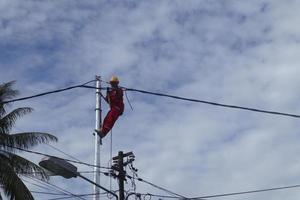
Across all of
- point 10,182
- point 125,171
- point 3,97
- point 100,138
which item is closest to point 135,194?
point 125,171

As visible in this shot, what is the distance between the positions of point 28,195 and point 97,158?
363 centimetres

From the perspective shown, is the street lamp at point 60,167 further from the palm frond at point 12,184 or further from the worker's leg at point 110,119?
the palm frond at point 12,184

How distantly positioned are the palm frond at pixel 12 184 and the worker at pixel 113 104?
5.53 meters

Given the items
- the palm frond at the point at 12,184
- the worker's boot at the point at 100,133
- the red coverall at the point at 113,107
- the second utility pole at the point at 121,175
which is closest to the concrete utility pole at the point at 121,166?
the second utility pole at the point at 121,175

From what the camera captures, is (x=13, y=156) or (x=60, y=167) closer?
(x=60, y=167)

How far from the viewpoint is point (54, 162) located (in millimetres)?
13125

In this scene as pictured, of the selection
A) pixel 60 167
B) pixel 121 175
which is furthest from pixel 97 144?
pixel 60 167

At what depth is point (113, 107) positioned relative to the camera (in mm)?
14789

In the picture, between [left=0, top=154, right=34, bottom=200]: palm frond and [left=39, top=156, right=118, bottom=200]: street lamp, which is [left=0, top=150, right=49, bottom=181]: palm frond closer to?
[left=0, top=154, right=34, bottom=200]: palm frond

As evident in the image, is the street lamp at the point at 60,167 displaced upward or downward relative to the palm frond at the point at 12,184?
downward

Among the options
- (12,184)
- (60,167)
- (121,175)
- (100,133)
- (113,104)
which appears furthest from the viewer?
(12,184)

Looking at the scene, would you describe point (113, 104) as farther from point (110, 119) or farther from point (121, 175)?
point (121, 175)

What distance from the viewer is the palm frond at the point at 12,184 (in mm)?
20062

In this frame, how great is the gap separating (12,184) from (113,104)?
268 inches
